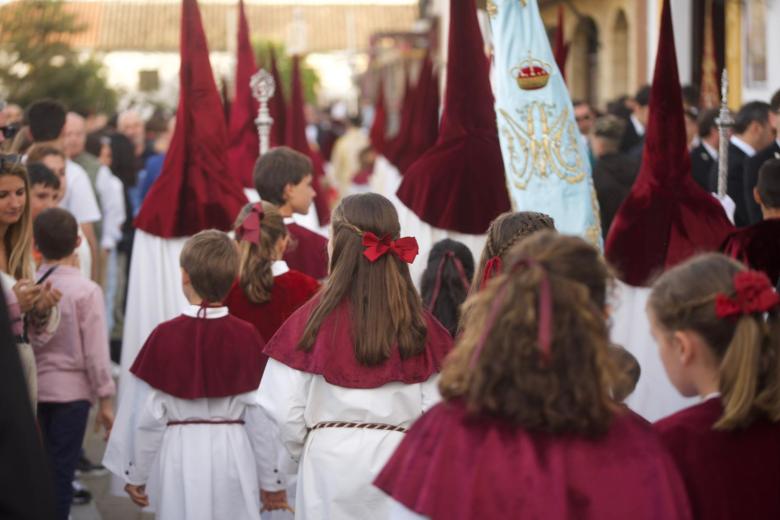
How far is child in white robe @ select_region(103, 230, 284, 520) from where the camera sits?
452 cm

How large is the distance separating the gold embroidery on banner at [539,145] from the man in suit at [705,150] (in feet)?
8.95

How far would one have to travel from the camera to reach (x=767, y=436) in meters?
2.69

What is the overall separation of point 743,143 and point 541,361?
5105 millimetres

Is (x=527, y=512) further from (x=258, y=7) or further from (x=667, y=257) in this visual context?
(x=258, y=7)

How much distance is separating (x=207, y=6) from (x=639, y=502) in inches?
3073

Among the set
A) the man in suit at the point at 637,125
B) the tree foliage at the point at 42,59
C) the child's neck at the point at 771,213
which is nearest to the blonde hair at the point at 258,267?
the child's neck at the point at 771,213

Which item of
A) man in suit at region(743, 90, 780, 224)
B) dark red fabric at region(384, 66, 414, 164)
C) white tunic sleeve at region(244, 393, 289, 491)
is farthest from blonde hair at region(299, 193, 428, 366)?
dark red fabric at region(384, 66, 414, 164)

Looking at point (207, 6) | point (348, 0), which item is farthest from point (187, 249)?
point (348, 0)

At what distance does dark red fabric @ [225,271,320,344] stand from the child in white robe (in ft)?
1.06

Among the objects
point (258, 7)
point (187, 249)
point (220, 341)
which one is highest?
point (258, 7)

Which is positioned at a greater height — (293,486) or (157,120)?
(157,120)

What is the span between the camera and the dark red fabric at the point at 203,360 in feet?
14.8

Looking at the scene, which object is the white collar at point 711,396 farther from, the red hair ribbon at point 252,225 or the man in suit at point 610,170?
the man in suit at point 610,170

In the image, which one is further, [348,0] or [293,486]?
[348,0]
